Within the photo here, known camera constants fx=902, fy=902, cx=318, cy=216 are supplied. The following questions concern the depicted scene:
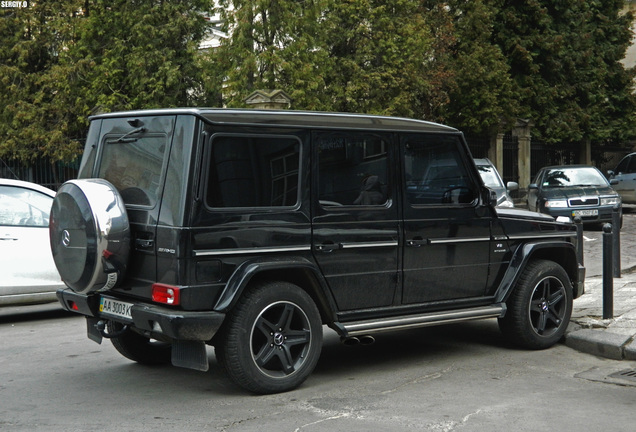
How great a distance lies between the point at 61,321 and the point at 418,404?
5497 mm

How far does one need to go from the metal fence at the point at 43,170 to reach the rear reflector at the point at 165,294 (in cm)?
2389

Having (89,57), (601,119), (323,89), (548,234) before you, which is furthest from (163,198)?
(601,119)

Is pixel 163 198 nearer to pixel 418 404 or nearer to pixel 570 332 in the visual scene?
pixel 418 404

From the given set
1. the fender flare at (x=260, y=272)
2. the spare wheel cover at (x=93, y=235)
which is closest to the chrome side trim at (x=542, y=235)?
the fender flare at (x=260, y=272)

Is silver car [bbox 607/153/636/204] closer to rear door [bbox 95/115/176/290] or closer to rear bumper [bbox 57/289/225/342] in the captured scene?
rear door [bbox 95/115/176/290]

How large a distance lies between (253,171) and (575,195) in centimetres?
1563

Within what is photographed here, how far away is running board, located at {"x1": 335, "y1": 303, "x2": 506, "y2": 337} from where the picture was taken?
265 inches

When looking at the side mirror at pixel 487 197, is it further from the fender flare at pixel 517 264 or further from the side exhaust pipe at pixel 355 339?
the side exhaust pipe at pixel 355 339

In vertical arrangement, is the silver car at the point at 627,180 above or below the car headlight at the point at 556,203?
above

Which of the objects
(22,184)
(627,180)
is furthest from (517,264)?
(627,180)

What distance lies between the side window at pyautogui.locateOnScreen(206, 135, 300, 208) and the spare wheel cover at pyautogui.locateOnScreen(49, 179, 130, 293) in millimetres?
693

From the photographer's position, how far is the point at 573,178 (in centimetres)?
2180

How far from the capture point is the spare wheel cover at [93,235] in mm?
6193

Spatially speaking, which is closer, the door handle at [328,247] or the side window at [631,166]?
the door handle at [328,247]
